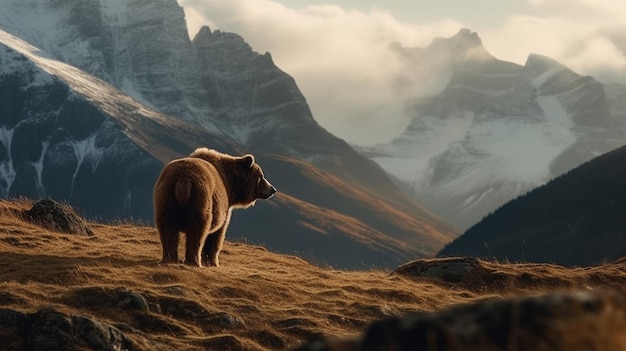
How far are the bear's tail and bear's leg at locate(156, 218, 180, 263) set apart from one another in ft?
2.61

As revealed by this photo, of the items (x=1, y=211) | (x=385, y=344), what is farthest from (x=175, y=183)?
(x=385, y=344)

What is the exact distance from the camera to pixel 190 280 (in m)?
24.1

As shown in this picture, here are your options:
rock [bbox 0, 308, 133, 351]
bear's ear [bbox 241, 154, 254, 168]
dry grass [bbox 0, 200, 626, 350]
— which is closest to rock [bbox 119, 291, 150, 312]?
dry grass [bbox 0, 200, 626, 350]

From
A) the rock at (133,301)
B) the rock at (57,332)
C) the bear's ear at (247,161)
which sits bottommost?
the rock at (57,332)

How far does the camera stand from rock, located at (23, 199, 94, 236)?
32.7 meters

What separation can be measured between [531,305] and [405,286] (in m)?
23.2

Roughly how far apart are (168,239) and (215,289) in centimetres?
273

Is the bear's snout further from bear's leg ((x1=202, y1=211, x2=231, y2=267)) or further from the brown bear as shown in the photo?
bear's leg ((x1=202, y1=211, x2=231, y2=267))

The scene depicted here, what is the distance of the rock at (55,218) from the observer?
1288 inches

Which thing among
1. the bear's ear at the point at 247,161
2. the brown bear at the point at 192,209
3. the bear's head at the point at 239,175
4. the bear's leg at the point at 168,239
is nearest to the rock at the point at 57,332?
the brown bear at the point at 192,209

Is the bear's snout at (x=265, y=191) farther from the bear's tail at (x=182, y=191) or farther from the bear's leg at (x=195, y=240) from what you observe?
the bear's tail at (x=182, y=191)

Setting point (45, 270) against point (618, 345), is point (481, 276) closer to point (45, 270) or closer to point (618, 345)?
point (45, 270)

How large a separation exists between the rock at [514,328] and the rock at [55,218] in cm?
2765

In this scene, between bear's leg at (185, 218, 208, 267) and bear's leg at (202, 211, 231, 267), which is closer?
bear's leg at (185, 218, 208, 267)
